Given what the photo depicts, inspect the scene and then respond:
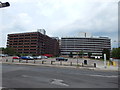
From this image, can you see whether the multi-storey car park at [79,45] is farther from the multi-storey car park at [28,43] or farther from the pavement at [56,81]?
the pavement at [56,81]

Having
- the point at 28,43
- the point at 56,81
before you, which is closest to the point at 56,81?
the point at 56,81

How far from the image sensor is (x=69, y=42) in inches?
6467

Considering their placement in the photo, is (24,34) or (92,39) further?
(92,39)

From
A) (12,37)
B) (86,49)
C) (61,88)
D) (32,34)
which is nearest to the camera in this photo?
(61,88)

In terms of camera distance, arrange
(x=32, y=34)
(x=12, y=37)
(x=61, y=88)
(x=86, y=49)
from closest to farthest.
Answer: (x=61, y=88), (x=32, y=34), (x=12, y=37), (x=86, y=49)

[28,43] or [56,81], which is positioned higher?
[28,43]

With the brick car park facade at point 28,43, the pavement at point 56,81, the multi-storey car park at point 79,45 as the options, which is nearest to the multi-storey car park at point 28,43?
the brick car park facade at point 28,43

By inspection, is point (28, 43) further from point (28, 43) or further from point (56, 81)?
point (56, 81)

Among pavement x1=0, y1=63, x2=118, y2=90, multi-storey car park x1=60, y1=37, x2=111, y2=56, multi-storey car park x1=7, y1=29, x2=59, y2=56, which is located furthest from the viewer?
multi-storey car park x1=60, y1=37, x2=111, y2=56

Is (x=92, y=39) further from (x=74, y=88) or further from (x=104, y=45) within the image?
(x=74, y=88)

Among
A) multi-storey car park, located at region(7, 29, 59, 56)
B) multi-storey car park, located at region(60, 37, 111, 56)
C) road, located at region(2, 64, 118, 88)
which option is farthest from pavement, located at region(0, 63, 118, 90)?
multi-storey car park, located at region(60, 37, 111, 56)

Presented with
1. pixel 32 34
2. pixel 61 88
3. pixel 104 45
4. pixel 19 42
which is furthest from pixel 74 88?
pixel 104 45

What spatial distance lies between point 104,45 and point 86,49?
24663 mm

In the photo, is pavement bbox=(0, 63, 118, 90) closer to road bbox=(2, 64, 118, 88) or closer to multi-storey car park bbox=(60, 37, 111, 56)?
road bbox=(2, 64, 118, 88)
